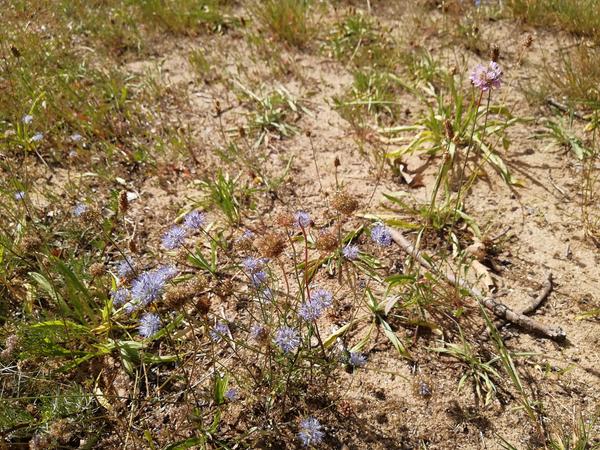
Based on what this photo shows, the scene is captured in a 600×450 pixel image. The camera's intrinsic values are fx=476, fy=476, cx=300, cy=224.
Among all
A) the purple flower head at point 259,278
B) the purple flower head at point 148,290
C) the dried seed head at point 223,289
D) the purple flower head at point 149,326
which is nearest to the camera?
the purple flower head at point 148,290

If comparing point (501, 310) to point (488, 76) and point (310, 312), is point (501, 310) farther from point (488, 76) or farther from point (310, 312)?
point (488, 76)

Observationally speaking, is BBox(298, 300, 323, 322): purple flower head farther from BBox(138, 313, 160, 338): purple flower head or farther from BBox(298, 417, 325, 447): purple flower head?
BBox(138, 313, 160, 338): purple flower head

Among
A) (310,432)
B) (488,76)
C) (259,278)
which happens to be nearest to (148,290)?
(259,278)

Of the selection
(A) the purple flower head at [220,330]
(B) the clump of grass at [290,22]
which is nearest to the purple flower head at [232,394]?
(A) the purple flower head at [220,330]

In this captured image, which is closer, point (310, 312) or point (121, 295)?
point (310, 312)

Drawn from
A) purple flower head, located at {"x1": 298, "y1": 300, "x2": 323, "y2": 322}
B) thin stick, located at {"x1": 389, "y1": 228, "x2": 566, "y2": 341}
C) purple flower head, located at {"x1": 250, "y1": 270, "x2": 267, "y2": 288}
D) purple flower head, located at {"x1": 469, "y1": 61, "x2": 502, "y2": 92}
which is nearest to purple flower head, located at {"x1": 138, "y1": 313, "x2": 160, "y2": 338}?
purple flower head, located at {"x1": 250, "y1": 270, "x2": 267, "y2": 288}

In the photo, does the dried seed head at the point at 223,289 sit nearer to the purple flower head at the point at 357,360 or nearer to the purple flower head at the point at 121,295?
the purple flower head at the point at 121,295

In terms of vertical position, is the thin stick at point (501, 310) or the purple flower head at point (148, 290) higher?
the purple flower head at point (148, 290)
